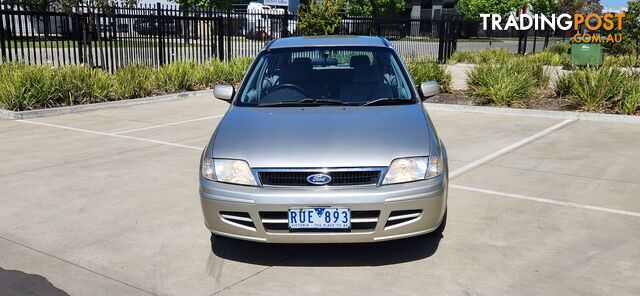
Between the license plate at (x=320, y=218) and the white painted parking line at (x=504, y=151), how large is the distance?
3.20 metres

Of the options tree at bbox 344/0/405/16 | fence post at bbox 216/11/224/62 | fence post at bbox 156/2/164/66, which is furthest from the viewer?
tree at bbox 344/0/405/16

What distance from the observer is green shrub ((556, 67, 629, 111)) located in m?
11.2

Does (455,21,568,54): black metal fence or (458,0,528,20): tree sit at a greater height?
(458,0,528,20): tree

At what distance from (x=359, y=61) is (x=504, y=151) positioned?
3.56 meters

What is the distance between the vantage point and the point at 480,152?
26.4 ft

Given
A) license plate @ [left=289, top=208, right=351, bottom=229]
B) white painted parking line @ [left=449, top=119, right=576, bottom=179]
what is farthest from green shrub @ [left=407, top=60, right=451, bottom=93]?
license plate @ [left=289, top=208, right=351, bottom=229]

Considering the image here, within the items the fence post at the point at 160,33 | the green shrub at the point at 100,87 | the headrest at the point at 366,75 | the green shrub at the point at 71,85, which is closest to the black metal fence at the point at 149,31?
the fence post at the point at 160,33

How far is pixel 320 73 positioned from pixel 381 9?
52.2m

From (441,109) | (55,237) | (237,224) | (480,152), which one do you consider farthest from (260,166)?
(441,109)

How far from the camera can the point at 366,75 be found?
209 inches

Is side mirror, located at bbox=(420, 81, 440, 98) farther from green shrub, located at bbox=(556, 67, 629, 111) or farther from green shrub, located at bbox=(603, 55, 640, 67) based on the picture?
green shrub, located at bbox=(603, 55, 640, 67)

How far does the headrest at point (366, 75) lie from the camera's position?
527 cm

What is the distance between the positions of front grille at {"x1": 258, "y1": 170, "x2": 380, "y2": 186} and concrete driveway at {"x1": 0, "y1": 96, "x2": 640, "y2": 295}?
688mm

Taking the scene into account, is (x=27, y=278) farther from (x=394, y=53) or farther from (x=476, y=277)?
(x=394, y=53)
